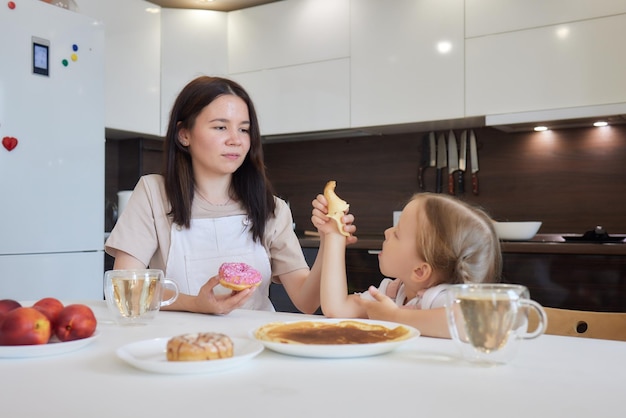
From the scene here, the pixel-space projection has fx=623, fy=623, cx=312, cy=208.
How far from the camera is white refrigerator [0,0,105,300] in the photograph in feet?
8.13

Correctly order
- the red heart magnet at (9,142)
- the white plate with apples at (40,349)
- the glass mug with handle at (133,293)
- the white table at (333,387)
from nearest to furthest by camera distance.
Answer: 1. the white table at (333,387)
2. the white plate with apples at (40,349)
3. the glass mug with handle at (133,293)
4. the red heart magnet at (9,142)

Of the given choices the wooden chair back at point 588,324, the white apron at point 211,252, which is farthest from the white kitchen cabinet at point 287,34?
the wooden chair back at point 588,324

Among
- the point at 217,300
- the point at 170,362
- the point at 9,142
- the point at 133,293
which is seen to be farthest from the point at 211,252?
the point at 9,142

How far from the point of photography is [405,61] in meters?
3.05

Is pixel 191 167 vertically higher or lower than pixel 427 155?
lower

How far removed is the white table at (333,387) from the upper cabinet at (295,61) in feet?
8.30

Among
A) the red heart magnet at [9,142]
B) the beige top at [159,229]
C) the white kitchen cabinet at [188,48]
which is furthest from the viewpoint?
the white kitchen cabinet at [188,48]

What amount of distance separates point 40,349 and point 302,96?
8.80 ft

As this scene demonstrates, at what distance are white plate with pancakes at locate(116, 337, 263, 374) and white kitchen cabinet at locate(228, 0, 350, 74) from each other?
8.56 feet

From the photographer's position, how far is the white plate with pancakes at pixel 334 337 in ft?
2.55

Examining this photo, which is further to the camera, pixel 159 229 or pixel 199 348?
pixel 159 229

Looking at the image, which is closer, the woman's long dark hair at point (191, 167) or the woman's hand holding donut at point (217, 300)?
the woman's hand holding donut at point (217, 300)

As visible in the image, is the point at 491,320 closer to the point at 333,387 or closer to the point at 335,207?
the point at 333,387

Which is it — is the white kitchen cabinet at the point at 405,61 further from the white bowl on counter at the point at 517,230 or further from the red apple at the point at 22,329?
the red apple at the point at 22,329
